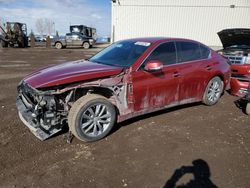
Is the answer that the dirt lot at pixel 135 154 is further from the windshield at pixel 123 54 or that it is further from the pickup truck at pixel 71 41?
the pickup truck at pixel 71 41

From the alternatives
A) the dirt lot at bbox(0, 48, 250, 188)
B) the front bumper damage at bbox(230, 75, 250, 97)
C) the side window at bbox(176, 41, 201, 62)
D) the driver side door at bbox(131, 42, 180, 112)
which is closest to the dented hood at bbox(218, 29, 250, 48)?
the front bumper damage at bbox(230, 75, 250, 97)

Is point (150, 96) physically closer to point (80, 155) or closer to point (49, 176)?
point (80, 155)

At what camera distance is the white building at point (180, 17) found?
22844mm

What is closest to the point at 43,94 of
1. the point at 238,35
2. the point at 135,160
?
the point at 135,160

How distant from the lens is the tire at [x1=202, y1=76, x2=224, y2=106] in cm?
593

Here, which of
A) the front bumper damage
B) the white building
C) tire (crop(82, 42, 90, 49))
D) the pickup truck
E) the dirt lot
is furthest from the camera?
tire (crop(82, 42, 90, 49))

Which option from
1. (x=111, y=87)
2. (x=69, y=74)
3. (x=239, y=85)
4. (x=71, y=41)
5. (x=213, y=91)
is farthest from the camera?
(x=71, y=41)

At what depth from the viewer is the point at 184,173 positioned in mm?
3379

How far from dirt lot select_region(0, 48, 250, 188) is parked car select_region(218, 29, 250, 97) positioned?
185 cm

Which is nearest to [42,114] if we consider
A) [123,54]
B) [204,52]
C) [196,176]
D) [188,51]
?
[123,54]

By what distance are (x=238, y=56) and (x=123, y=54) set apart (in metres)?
4.24

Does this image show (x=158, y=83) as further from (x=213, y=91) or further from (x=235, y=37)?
(x=235, y=37)

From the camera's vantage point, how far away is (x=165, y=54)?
5.00 m

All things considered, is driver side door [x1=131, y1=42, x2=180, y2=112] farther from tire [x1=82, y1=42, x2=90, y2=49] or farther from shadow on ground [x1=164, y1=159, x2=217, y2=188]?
tire [x1=82, y1=42, x2=90, y2=49]
